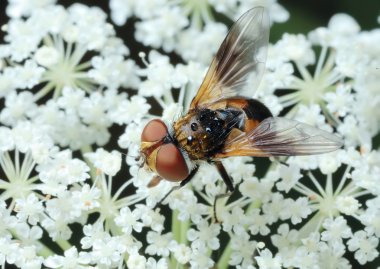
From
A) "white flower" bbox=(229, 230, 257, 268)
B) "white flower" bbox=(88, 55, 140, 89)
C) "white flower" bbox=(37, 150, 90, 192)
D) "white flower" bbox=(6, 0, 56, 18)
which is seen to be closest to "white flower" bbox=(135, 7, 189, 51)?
"white flower" bbox=(88, 55, 140, 89)

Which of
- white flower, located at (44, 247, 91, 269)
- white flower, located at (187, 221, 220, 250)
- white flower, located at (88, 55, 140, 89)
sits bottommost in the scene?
white flower, located at (44, 247, 91, 269)

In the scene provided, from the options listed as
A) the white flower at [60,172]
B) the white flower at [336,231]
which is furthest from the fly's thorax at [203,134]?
the white flower at [336,231]

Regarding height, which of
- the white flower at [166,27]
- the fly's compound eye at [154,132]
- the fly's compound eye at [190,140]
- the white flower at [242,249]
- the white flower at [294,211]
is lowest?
the white flower at [242,249]

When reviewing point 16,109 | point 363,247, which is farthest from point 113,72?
point 363,247

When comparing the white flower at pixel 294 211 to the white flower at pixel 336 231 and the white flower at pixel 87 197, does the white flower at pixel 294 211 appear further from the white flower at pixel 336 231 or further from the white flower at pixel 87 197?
the white flower at pixel 87 197

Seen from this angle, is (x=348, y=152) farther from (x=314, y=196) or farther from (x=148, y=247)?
(x=148, y=247)

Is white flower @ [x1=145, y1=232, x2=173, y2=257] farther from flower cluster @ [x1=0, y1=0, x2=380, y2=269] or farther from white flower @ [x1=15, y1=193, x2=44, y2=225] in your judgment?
white flower @ [x1=15, y1=193, x2=44, y2=225]
